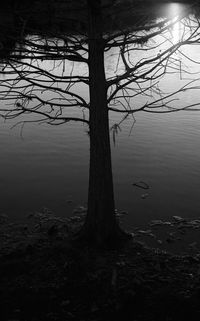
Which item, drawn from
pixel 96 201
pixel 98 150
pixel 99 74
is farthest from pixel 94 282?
pixel 99 74

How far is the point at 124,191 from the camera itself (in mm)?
18484

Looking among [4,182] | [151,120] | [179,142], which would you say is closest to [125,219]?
[4,182]

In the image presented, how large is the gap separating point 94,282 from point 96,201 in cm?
240

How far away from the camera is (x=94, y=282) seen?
32.3ft

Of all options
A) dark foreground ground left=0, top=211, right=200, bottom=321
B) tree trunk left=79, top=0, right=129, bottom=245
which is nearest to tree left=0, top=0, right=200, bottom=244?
tree trunk left=79, top=0, right=129, bottom=245

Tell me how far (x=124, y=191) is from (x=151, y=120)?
1284 cm

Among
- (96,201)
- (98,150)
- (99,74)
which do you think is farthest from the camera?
(96,201)

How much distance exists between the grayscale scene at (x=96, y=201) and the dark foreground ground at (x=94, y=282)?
2 centimetres

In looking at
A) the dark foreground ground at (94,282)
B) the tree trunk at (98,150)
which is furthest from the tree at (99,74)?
the dark foreground ground at (94,282)

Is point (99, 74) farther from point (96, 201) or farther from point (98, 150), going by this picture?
point (96, 201)

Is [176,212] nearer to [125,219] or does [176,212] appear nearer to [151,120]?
[125,219]

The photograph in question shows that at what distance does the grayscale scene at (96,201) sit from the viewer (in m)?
9.26

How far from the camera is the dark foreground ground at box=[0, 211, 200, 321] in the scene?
8664 mm

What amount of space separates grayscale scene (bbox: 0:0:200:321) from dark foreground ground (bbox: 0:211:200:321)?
24 millimetres
